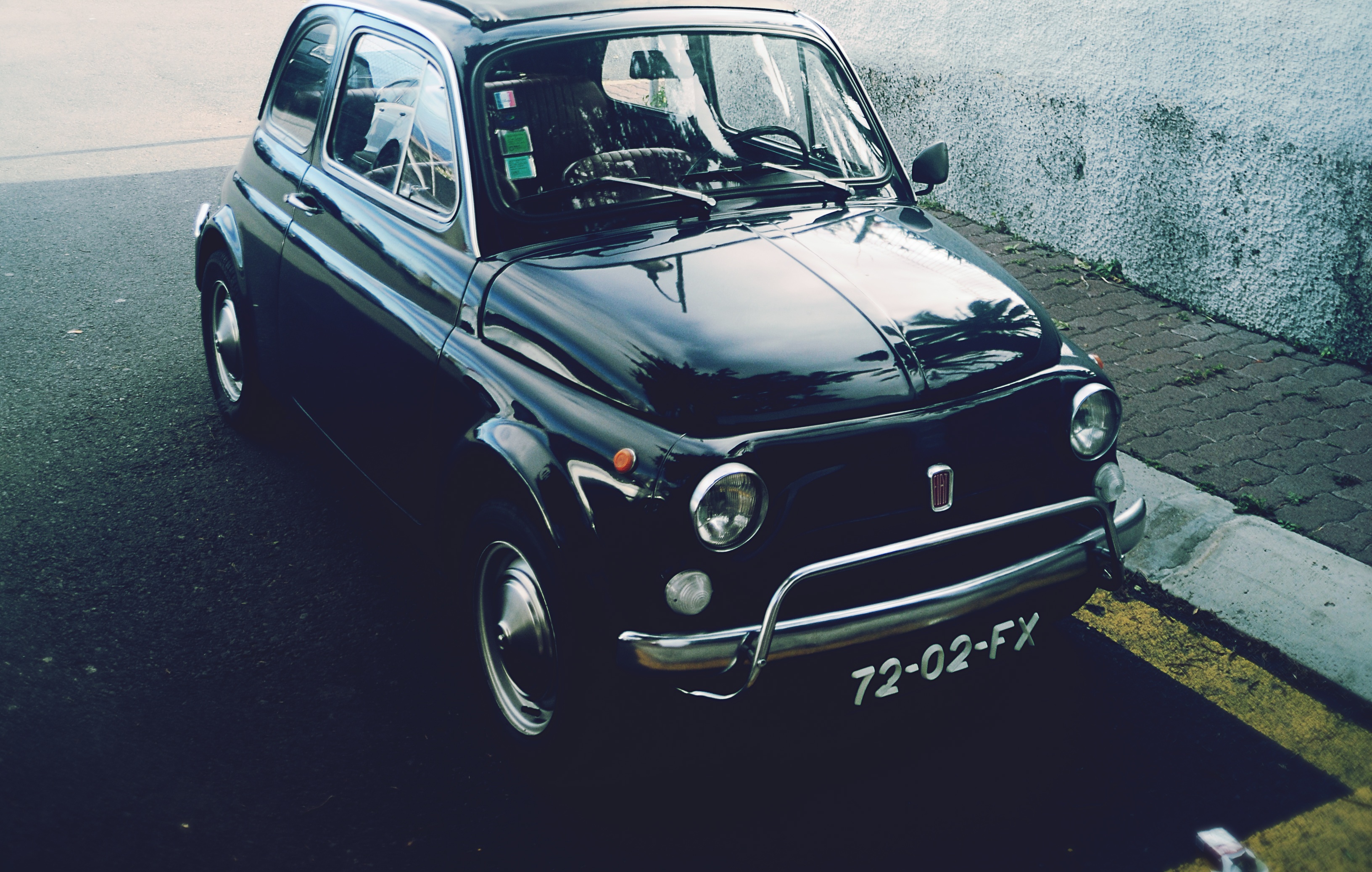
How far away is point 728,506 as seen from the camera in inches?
97.7

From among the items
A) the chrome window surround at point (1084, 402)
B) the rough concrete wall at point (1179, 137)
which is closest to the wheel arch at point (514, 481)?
the chrome window surround at point (1084, 402)

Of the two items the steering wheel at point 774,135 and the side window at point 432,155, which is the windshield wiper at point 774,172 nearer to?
the steering wheel at point 774,135

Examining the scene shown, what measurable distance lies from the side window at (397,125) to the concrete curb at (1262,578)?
2600mm

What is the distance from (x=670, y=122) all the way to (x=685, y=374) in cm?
131

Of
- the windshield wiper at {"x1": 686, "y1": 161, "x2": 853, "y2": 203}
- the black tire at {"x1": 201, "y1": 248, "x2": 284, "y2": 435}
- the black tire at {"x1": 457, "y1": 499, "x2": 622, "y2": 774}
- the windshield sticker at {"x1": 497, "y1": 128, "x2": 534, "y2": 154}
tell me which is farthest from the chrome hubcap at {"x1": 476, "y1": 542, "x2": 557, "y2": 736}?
the black tire at {"x1": 201, "y1": 248, "x2": 284, "y2": 435}

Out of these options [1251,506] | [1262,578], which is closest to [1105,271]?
[1251,506]

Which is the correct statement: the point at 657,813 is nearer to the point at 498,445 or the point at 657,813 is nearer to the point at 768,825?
the point at 768,825

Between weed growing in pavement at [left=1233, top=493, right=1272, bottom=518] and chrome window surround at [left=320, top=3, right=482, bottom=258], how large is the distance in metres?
2.83

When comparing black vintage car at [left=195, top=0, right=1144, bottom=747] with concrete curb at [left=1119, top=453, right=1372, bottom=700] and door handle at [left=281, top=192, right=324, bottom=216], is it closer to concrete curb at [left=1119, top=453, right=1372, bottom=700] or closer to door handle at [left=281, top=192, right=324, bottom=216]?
door handle at [left=281, top=192, right=324, bottom=216]

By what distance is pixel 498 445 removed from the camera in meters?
2.80

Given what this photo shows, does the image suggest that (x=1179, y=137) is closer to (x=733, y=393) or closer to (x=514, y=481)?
(x=733, y=393)

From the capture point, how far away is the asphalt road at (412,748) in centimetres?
274

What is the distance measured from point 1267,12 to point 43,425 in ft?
19.2

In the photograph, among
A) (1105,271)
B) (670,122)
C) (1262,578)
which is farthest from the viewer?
(1105,271)
